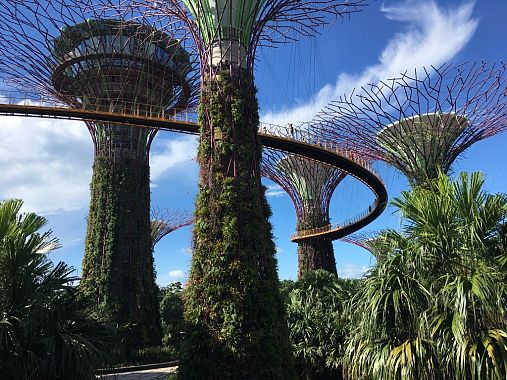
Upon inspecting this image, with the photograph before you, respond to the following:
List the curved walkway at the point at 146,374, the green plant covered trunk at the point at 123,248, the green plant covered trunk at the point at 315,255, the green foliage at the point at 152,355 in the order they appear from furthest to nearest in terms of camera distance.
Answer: the green plant covered trunk at the point at 315,255, the green plant covered trunk at the point at 123,248, the green foliage at the point at 152,355, the curved walkway at the point at 146,374

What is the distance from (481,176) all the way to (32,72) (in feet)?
63.7

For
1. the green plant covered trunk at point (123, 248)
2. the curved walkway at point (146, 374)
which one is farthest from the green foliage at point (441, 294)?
the green plant covered trunk at point (123, 248)

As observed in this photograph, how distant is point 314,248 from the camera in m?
31.5

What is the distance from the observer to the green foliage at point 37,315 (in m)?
5.98

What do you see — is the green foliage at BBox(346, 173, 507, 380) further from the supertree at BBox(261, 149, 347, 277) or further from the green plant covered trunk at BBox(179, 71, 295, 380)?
the supertree at BBox(261, 149, 347, 277)

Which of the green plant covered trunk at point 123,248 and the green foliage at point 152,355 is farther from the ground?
the green plant covered trunk at point 123,248

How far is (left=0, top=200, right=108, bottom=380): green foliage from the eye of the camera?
5980mm

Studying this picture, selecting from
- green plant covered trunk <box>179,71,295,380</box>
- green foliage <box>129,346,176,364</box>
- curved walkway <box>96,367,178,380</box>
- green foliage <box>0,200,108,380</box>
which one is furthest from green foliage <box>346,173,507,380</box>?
green foliage <box>129,346,176,364</box>

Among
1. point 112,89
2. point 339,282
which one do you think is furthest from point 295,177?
point 339,282

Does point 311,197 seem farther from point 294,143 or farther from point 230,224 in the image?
point 230,224

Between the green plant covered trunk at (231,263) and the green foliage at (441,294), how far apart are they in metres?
1.72

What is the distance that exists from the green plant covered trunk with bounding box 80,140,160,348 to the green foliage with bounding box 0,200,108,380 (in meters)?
12.9

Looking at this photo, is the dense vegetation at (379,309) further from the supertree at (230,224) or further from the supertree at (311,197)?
the supertree at (311,197)

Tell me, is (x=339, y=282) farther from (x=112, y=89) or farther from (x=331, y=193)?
(x=331, y=193)
